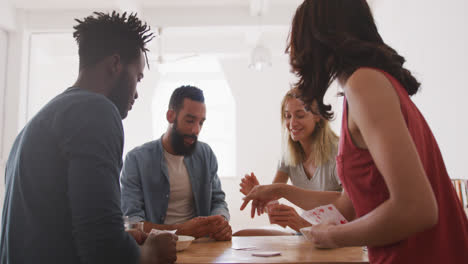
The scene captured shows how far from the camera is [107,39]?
118 centimetres

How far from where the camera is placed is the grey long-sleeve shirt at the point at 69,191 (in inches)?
29.9

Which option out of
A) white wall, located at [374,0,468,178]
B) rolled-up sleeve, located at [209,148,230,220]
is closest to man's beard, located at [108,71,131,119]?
rolled-up sleeve, located at [209,148,230,220]

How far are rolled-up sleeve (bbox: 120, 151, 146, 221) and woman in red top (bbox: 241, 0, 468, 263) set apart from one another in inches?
53.4

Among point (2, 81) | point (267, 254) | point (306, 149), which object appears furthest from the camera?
point (2, 81)

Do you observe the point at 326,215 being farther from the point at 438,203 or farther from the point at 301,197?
the point at 438,203

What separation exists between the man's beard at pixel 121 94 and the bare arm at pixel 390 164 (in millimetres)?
733

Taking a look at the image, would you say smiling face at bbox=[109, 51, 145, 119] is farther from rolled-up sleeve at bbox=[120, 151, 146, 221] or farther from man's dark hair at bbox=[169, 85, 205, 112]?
man's dark hair at bbox=[169, 85, 205, 112]

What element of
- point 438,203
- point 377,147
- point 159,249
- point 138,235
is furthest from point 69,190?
point 438,203

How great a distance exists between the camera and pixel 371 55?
745mm

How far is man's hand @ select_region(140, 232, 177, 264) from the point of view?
0.93 m

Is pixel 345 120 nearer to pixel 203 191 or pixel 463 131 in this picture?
pixel 203 191

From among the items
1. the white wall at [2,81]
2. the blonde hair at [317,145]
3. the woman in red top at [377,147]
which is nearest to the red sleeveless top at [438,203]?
the woman in red top at [377,147]

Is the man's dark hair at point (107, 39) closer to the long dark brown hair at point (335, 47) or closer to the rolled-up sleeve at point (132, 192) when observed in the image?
the long dark brown hair at point (335, 47)

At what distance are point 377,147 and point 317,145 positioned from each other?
61.0 inches
